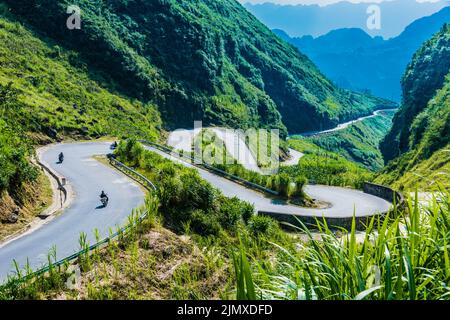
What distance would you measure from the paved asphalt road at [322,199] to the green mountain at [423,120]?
20081 mm

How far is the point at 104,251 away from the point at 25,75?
53819 mm

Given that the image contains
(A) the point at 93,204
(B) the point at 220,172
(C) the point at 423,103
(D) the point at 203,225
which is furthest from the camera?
(C) the point at 423,103

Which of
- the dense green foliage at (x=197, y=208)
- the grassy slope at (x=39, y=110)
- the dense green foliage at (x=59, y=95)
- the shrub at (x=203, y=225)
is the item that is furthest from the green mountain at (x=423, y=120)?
the grassy slope at (x=39, y=110)

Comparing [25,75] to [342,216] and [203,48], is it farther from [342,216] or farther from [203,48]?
[203,48]

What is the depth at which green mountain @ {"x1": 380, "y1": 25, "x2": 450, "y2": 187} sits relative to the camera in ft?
220

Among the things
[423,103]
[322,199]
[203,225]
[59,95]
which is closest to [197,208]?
[203,225]

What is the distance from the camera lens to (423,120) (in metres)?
Result: 90.2

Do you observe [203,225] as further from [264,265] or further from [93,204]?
[264,265]

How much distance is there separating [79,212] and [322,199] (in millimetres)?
18222

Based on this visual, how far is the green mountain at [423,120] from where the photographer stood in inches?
2636

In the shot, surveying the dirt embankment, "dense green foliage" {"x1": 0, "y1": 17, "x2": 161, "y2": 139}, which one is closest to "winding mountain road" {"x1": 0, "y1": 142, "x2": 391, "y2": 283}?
the dirt embankment

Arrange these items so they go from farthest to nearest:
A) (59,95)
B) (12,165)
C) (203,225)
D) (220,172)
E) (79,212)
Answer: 1. (59,95)
2. (220,172)
3. (79,212)
4. (203,225)
5. (12,165)

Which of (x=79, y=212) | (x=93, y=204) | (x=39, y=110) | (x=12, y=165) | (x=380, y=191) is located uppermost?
(x=39, y=110)

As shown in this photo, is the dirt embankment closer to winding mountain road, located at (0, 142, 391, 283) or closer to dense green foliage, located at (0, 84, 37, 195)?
dense green foliage, located at (0, 84, 37, 195)
